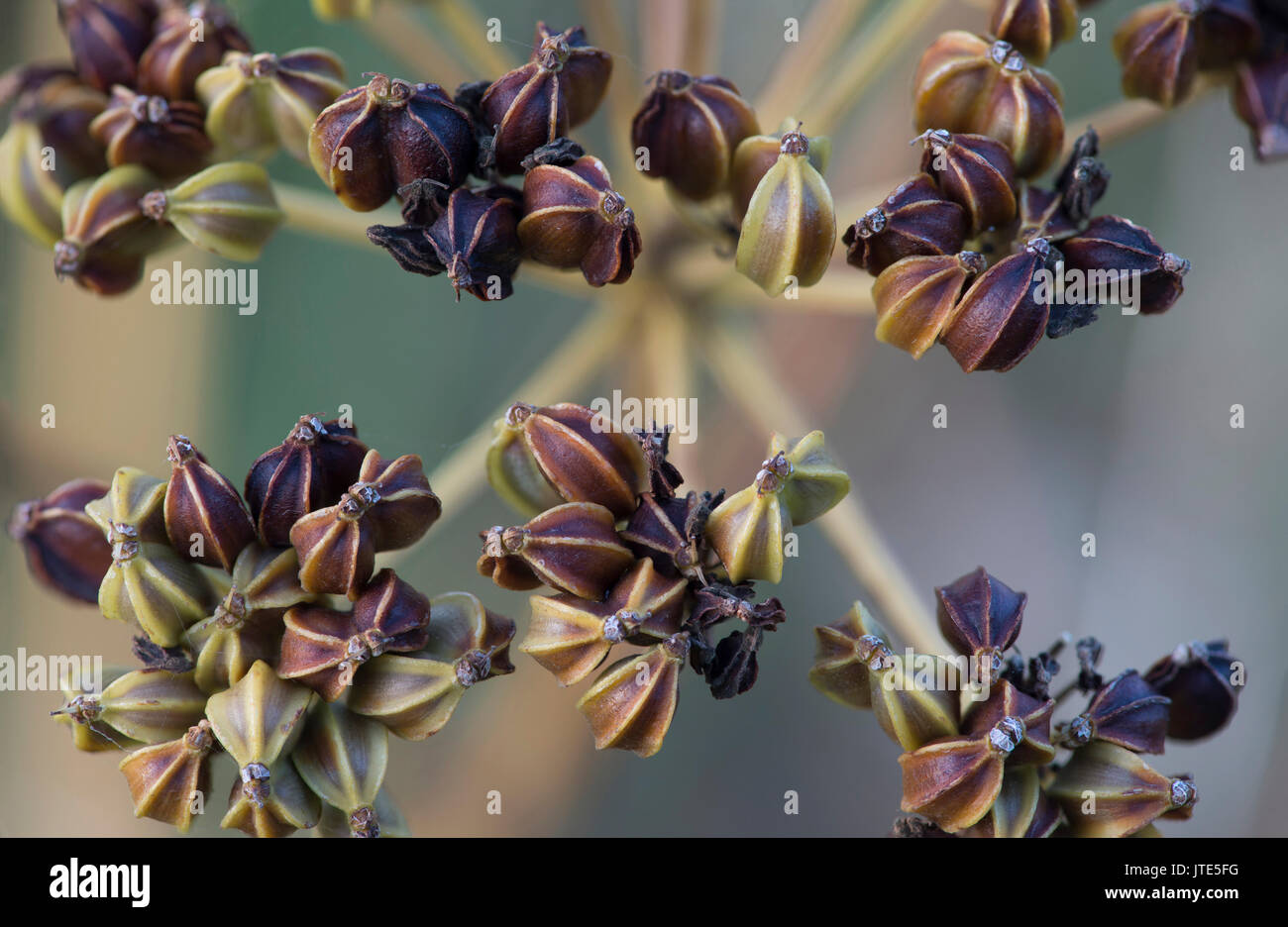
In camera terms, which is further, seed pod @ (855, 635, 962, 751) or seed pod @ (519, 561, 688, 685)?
seed pod @ (855, 635, 962, 751)

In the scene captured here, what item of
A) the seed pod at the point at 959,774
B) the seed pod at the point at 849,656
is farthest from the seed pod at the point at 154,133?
the seed pod at the point at 959,774

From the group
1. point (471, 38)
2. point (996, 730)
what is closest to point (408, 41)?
point (471, 38)

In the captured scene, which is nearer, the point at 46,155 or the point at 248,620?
the point at 248,620

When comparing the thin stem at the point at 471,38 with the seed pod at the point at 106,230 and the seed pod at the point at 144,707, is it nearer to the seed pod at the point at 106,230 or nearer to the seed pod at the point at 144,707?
the seed pod at the point at 106,230

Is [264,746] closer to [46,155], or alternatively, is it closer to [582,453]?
[582,453]

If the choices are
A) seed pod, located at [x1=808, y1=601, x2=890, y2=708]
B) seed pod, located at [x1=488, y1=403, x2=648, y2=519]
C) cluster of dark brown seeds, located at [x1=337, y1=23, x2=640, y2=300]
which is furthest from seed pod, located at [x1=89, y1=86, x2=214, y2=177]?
seed pod, located at [x1=808, y1=601, x2=890, y2=708]

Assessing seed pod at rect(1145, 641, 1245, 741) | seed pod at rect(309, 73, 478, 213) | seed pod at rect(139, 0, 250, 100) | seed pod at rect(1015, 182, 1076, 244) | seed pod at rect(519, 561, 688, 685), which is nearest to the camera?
seed pod at rect(519, 561, 688, 685)

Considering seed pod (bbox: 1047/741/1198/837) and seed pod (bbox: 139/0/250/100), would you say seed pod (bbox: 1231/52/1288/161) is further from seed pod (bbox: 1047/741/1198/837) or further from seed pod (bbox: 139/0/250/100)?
seed pod (bbox: 139/0/250/100)

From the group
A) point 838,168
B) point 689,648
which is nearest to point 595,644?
point 689,648

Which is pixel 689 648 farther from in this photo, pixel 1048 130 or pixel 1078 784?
pixel 1048 130
